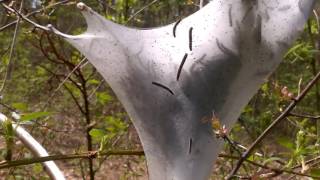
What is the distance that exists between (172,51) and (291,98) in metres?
0.33

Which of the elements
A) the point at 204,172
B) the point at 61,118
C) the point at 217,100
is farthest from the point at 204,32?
the point at 61,118

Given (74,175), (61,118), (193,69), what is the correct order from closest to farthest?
(193,69) → (74,175) → (61,118)

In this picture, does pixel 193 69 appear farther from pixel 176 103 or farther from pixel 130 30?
pixel 130 30

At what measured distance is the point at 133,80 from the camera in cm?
113

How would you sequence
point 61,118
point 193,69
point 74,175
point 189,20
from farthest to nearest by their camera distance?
point 61,118
point 74,175
point 189,20
point 193,69

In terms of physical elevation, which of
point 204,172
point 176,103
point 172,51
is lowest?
point 204,172

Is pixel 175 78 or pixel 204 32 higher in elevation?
pixel 204 32

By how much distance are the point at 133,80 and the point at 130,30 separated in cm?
16

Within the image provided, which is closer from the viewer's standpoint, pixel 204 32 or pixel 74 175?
pixel 204 32

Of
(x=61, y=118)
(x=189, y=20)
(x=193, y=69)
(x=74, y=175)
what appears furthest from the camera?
(x=61, y=118)

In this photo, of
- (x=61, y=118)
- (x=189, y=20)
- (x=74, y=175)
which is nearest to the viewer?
A: (x=189, y=20)

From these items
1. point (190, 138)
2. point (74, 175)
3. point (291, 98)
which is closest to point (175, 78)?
point (190, 138)

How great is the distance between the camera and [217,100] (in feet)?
3.69

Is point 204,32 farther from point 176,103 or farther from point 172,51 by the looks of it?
point 176,103
